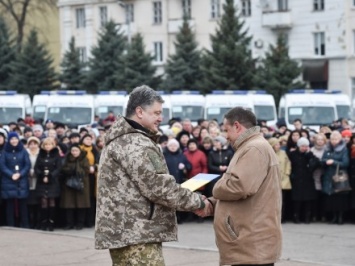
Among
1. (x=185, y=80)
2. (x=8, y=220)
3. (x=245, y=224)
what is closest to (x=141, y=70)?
(x=185, y=80)

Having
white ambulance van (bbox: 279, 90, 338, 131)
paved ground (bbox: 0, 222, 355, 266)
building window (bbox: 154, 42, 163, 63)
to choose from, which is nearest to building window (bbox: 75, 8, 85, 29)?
building window (bbox: 154, 42, 163, 63)

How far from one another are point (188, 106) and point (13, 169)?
53.4 feet

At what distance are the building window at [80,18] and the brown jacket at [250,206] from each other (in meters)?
56.5

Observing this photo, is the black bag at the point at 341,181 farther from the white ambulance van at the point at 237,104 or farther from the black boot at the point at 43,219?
the white ambulance van at the point at 237,104

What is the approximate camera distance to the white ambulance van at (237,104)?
31.0 metres

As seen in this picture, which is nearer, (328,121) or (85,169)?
(85,169)

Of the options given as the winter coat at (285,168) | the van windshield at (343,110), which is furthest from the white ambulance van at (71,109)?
the winter coat at (285,168)

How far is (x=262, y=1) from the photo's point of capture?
175 ft

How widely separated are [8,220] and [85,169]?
1.67 metres

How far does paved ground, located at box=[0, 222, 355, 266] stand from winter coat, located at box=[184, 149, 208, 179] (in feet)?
5.23

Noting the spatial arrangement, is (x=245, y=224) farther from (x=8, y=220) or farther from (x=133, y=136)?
(x=8, y=220)

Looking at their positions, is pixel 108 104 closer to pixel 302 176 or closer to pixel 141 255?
pixel 302 176

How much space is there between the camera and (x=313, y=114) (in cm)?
3044

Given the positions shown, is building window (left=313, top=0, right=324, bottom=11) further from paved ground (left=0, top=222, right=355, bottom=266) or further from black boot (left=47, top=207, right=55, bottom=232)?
black boot (left=47, top=207, right=55, bottom=232)
